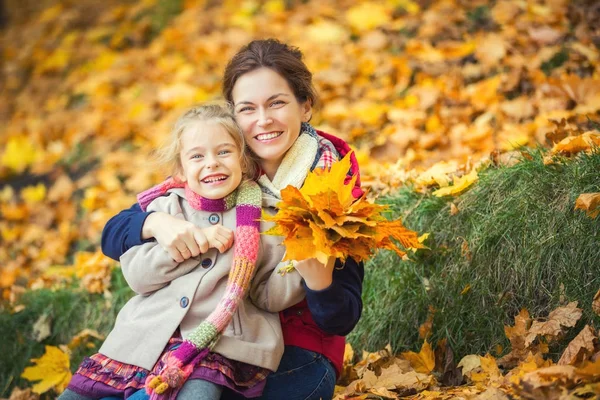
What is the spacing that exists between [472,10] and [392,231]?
11.3ft

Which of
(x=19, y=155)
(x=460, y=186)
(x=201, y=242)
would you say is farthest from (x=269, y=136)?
(x=19, y=155)

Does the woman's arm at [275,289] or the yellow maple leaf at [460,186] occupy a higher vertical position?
the yellow maple leaf at [460,186]

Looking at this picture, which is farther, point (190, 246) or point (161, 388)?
point (190, 246)

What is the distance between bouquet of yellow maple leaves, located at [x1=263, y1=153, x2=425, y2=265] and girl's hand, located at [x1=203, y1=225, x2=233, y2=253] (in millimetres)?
322

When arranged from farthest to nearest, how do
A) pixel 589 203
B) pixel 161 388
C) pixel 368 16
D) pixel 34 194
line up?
1. pixel 368 16
2. pixel 34 194
3. pixel 589 203
4. pixel 161 388

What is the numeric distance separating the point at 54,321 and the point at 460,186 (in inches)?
85.5

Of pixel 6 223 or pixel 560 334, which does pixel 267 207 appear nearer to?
pixel 560 334

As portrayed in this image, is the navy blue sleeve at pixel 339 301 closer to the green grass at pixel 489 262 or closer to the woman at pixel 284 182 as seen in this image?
the woman at pixel 284 182

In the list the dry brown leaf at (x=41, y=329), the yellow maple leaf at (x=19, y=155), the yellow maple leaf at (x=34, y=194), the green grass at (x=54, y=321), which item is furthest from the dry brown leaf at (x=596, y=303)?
the yellow maple leaf at (x=19, y=155)

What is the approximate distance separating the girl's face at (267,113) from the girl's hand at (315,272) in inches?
20.3

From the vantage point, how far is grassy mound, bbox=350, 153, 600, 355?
2520 mm

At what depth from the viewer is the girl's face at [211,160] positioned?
7.43 ft

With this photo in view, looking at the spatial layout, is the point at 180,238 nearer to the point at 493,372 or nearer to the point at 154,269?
the point at 154,269

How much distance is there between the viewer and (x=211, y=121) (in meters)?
2.32
